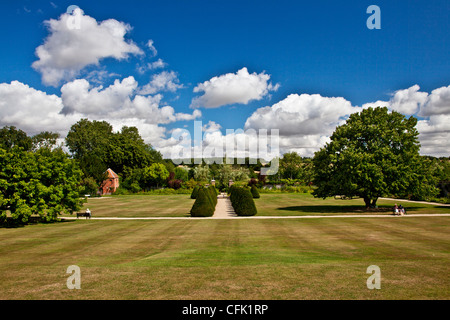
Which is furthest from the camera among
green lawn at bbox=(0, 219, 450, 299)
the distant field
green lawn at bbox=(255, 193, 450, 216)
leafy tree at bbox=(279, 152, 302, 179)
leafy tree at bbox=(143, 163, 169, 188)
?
leafy tree at bbox=(279, 152, 302, 179)

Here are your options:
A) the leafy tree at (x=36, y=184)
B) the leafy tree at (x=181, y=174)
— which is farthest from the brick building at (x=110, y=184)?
the leafy tree at (x=36, y=184)

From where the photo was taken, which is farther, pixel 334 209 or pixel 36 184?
pixel 334 209

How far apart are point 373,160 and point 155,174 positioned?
5470 centimetres

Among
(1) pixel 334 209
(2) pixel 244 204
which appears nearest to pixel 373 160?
(1) pixel 334 209

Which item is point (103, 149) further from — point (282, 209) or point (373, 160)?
point (373, 160)

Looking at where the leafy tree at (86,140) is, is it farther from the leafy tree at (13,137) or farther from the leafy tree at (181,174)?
the leafy tree at (181,174)

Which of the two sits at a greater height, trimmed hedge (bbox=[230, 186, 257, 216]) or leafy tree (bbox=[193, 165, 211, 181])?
leafy tree (bbox=[193, 165, 211, 181])

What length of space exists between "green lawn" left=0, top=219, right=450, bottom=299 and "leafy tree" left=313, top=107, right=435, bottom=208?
21.7ft

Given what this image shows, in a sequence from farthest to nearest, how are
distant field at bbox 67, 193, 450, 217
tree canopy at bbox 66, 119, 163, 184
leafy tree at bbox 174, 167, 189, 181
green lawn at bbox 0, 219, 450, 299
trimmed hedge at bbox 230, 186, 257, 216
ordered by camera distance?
leafy tree at bbox 174, 167, 189, 181, tree canopy at bbox 66, 119, 163, 184, distant field at bbox 67, 193, 450, 217, trimmed hedge at bbox 230, 186, 257, 216, green lawn at bbox 0, 219, 450, 299

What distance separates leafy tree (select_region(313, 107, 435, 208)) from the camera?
2998 cm

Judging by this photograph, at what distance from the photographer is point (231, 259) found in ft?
39.2

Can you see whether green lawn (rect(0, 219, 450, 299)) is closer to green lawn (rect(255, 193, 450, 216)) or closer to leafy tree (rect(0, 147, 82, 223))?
leafy tree (rect(0, 147, 82, 223))

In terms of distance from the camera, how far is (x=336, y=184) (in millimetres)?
31953

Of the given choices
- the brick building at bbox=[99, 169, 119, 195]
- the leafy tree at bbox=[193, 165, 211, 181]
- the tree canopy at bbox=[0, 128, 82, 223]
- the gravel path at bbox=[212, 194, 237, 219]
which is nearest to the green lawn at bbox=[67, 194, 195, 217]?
the gravel path at bbox=[212, 194, 237, 219]
